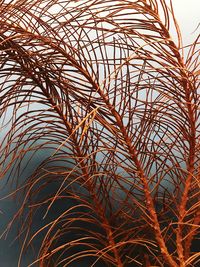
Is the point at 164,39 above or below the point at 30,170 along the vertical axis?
above

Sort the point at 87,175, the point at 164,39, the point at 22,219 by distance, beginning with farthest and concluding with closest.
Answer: the point at 22,219 < the point at 87,175 < the point at 164,39

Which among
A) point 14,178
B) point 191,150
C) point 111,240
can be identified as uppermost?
point 14,178

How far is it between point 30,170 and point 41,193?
0.07 meters

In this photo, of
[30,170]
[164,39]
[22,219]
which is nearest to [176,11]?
[164,39]

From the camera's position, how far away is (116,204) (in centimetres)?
134

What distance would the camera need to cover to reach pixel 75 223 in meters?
1.35

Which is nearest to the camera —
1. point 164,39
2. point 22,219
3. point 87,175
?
point 164,39

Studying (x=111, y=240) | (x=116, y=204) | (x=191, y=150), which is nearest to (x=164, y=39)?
(x=191, y=150)

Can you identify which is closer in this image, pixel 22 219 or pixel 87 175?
pixel 87 175

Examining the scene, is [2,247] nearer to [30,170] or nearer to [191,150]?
[30,170]

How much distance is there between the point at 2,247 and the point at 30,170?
0.77ft

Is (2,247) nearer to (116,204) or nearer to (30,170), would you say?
(30,170)

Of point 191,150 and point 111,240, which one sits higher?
point 191,150

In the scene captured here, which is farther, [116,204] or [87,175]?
[116,204]
